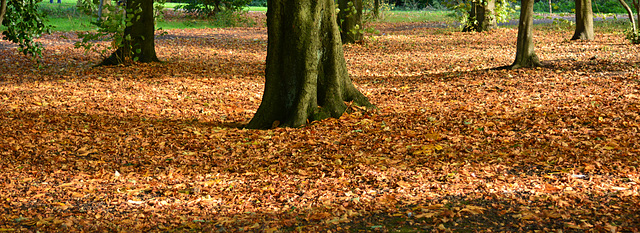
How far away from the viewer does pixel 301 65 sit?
685 cm

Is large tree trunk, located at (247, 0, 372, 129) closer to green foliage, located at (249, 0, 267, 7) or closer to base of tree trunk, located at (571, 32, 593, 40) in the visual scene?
base of tree trunk, located at (571, 32, 593, 40)

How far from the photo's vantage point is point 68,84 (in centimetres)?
1002

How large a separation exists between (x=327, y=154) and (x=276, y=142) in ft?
2.47

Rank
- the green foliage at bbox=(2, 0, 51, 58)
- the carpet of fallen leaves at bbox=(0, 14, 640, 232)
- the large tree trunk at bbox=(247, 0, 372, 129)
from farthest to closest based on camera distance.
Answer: the green foliage at bbox=(2, 0, 51, 58) < the large tree trunk at bbox=(247, 0, 372, 129) < the carpet of fallen leaves at bbox=(0, 14, 640, 232)

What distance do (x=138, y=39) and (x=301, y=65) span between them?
639 centimetres

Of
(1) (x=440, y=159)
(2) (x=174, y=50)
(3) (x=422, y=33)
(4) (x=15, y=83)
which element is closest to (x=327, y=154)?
(1) (x=440, y=159)

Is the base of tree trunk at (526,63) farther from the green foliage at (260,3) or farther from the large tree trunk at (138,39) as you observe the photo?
the green foliage at (260,3)

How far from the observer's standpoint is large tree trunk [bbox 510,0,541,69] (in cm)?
1076

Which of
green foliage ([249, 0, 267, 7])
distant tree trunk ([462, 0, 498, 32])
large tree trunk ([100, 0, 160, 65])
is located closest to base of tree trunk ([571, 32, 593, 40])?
distant tree trunk ([462, 0, 498, 32])

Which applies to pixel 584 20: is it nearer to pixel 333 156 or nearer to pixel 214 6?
pixel 333 156

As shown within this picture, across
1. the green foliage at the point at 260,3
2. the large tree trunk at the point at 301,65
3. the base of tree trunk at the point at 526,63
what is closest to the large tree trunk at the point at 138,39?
the large tree trunk at the point at 301,65

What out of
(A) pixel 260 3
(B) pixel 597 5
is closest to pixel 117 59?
(B) pixel 597 5

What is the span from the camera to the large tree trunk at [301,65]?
22.3 ft

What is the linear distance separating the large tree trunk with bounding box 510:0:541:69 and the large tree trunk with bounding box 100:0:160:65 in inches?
283
